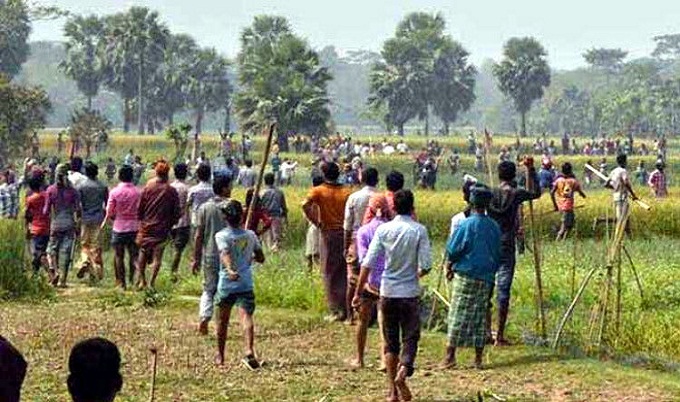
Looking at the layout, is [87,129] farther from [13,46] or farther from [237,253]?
[237,253]

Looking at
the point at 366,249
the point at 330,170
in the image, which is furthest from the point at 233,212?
the point at 330,170

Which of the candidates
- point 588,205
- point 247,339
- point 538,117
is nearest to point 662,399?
point 247,339

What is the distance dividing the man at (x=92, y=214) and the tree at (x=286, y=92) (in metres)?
42.0

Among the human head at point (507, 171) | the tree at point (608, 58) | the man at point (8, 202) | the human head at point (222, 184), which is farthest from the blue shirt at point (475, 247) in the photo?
the tree at point (608, 58)

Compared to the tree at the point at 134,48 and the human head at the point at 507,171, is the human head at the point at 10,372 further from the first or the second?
the tree at the point at 134,48

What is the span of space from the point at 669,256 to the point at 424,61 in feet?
240

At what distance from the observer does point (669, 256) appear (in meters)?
21.1

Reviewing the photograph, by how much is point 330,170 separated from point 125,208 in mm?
4103

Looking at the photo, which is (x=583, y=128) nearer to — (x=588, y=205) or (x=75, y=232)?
(x=588, y=205)

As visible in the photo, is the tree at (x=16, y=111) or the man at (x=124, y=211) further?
the tree at (x=16, y=111)

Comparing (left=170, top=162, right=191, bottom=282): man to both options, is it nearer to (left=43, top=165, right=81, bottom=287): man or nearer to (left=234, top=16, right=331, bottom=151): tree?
(left=43, top=165, right=81, bottom=287): man

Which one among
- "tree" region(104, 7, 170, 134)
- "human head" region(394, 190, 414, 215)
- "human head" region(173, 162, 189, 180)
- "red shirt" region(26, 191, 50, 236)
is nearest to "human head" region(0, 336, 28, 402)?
"human head" region(394, 190, 414, 215)

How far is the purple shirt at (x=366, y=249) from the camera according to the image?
33.6 ft

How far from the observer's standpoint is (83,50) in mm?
97875
